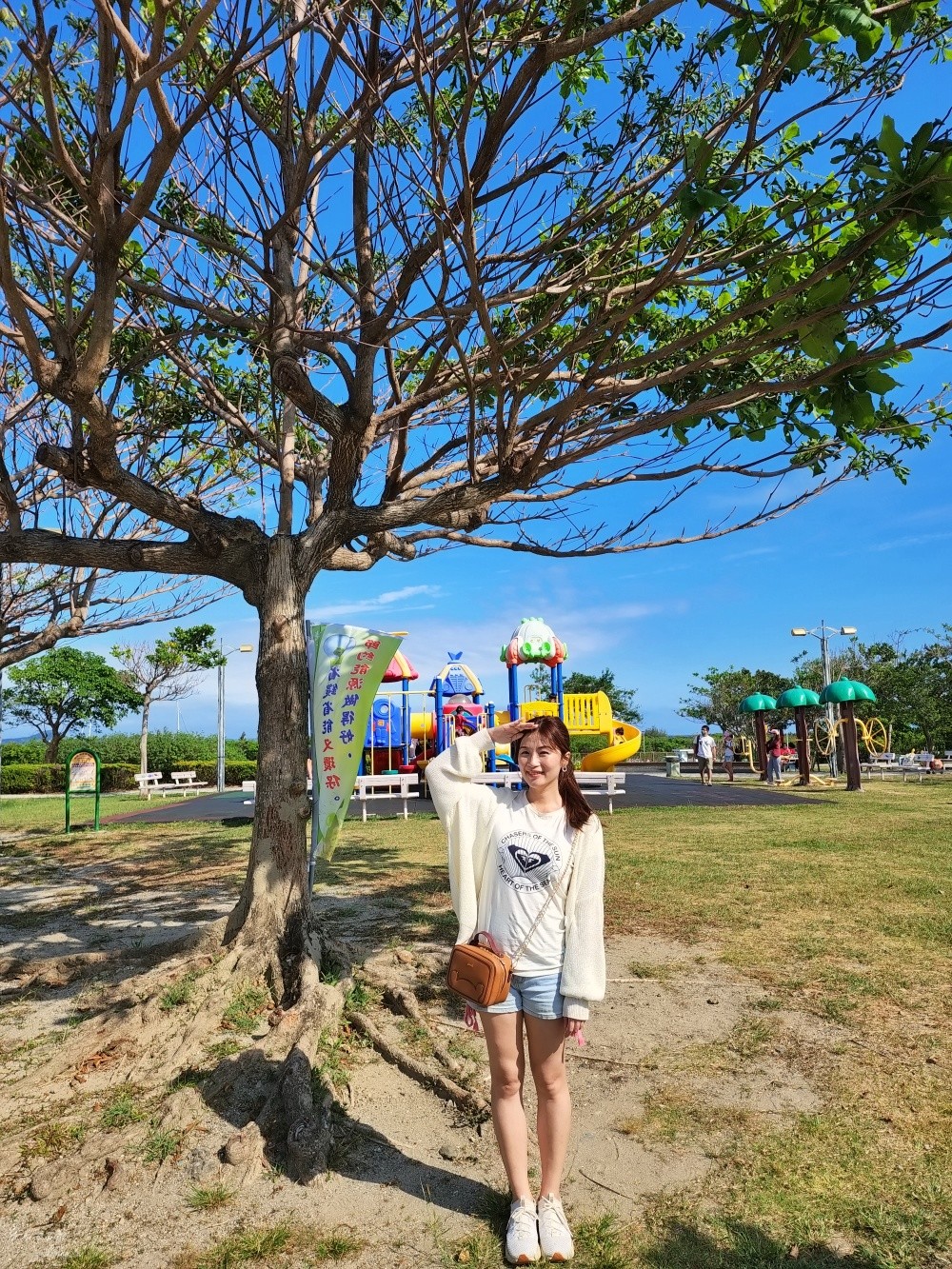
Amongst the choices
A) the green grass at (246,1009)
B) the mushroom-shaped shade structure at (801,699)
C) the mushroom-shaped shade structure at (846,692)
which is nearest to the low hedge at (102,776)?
the mushroom-shaped shade structure at (801,699)

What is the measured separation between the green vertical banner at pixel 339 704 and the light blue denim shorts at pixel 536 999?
290cm

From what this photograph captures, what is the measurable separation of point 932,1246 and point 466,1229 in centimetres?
158

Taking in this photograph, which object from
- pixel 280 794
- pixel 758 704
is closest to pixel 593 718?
pixel 758 704

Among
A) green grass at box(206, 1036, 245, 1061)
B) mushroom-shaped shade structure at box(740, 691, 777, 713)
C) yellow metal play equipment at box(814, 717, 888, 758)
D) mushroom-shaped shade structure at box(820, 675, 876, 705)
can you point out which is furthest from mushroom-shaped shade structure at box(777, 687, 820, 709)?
green grass at box(206, 1036, 245, 1061)

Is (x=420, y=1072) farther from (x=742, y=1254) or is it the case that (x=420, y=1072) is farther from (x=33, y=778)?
(x=33, y=778)

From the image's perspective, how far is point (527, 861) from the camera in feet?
10.0

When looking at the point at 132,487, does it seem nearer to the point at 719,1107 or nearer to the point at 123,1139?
the point at 123,1139

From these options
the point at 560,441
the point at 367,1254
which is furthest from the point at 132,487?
the point at 367,1254

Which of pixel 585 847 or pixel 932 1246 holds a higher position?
pixel 585 847

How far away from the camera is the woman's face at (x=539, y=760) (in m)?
3.12

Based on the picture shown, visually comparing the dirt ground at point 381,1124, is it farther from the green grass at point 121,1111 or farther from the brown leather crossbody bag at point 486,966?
the brown leather crossbody bag at point 486,966

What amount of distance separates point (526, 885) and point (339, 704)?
10.0 ft

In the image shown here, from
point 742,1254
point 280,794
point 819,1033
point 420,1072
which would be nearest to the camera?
point 742,1254

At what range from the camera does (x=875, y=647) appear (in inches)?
1738
